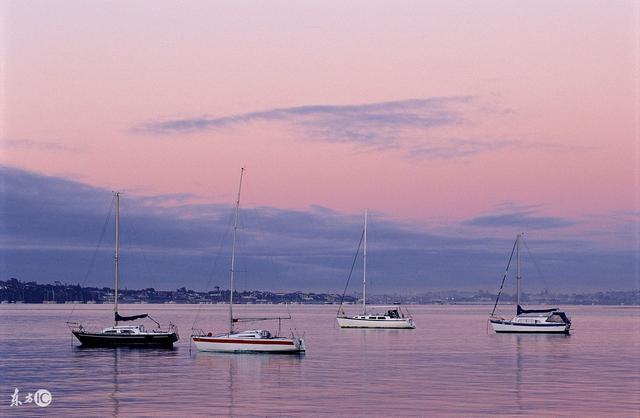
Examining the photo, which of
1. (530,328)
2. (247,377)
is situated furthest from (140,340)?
(530,328)

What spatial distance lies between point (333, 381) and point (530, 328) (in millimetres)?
80970

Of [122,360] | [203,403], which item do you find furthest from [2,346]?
[203,403]

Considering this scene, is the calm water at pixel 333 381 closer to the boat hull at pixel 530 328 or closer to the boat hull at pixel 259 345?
the boat hull at pixel 259 345

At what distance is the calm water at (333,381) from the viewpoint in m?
52.1

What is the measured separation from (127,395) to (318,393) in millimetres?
11553

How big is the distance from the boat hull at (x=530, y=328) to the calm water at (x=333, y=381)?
3261cm

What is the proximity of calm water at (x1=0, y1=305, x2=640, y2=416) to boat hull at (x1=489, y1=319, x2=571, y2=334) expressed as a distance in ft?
107

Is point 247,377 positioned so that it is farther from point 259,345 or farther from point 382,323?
point 382,323

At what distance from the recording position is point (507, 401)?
55219 millimetres

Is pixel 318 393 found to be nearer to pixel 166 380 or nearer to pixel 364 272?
pixel 166 380

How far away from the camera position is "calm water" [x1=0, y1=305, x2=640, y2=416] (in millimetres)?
52062

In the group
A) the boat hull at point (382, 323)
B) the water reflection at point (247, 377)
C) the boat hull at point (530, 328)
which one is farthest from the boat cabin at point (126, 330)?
the boat hull at point (530, 328)

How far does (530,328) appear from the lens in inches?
5581

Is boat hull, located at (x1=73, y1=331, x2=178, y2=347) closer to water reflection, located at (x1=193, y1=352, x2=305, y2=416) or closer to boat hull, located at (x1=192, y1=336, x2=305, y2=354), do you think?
water reflection, located at (x1=193, y1=352, x2=305, y2=416)
